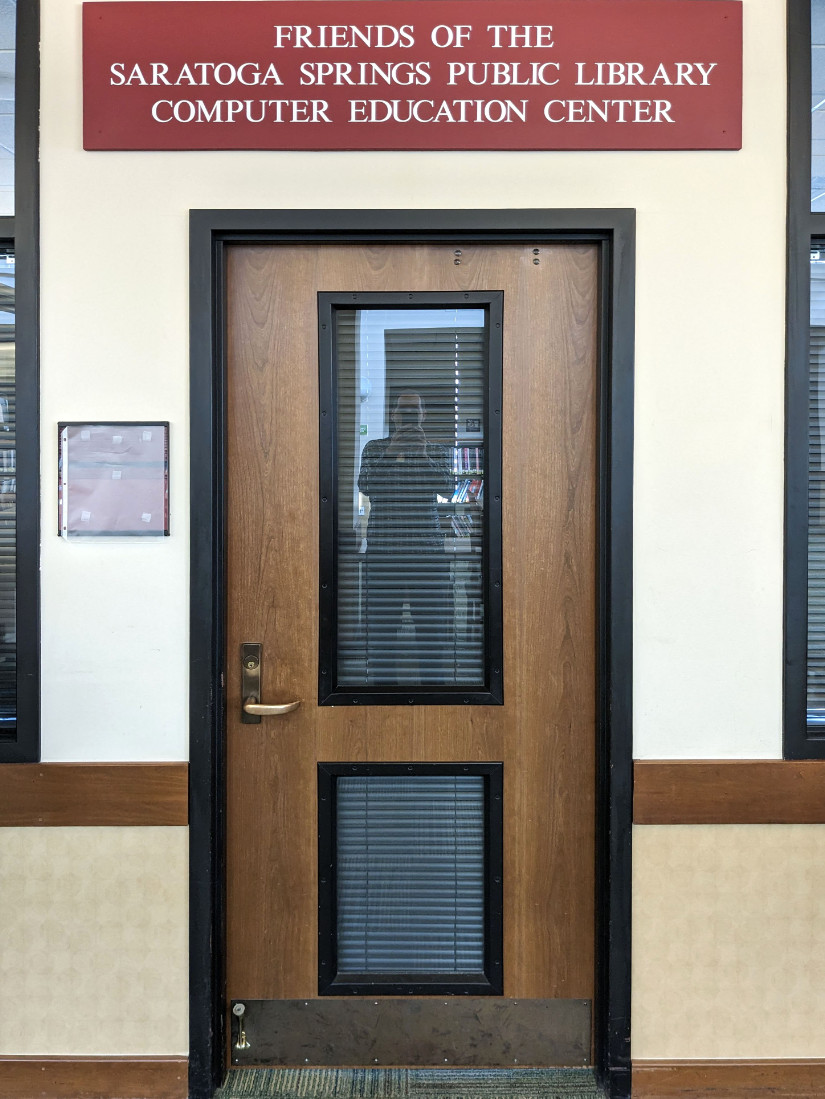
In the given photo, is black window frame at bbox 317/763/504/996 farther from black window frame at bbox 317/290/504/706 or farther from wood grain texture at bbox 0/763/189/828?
wood grain texture at bbox 0/763/189/828

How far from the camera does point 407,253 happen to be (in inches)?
74.1

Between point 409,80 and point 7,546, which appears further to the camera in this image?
point 7,546

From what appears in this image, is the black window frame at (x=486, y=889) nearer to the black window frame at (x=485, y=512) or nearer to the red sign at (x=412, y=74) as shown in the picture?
the black window frame at (x=485, y=512)

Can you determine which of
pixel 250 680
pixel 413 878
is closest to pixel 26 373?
pixel 250 680

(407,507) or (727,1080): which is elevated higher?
(407,507)

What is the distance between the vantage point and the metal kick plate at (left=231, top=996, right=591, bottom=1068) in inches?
75.7

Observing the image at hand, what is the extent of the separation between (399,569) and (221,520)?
456 millimetres

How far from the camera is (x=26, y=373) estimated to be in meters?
1.83

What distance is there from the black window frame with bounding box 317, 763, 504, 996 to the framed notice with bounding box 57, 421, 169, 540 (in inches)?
30.0

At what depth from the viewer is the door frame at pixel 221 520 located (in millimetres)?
1818

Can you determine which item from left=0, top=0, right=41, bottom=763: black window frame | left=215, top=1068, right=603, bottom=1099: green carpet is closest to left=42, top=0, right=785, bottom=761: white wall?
left=0, top=0, right=41, bottom=763: black window frame

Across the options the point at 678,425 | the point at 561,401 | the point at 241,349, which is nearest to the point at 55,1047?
the point at 241,349

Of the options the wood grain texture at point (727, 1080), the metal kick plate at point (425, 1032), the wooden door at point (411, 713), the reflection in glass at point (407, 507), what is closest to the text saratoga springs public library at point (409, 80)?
the wooden door at point (411, 713)

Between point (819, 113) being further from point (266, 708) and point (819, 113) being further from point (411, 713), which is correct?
point (266, 708)
